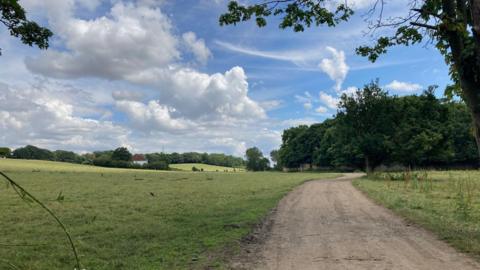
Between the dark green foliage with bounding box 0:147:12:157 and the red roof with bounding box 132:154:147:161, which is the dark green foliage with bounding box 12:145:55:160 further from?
the dark green foliage with bounding box 0:147:12:157

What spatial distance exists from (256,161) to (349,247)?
6169 inches

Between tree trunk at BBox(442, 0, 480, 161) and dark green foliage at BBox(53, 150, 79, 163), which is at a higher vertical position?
dark green foliage at BBox(53, 150, 79, 163)

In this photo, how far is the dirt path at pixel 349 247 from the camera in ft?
26.1

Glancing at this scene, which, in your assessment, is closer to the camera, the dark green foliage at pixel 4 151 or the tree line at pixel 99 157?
the dark green foliage at pixel 4 151

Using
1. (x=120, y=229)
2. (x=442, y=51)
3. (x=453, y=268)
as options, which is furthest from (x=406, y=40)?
(x=120, y=229)

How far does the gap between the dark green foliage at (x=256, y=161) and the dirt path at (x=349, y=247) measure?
147 metres

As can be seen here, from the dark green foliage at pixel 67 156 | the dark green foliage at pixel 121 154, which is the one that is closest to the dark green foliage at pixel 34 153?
the dark green foliage at pixel 67 156

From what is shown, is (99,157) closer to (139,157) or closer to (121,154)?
(121,154)

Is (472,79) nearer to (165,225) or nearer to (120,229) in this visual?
(165,225)

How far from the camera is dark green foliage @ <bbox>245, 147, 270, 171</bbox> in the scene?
163 m

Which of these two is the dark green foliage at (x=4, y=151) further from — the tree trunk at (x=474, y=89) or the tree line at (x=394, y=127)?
the tree line at (x=394, y=127)

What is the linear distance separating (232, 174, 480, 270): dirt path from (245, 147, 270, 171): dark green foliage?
147205 millimetres

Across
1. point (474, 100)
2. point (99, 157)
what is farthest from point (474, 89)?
point (99, 157)

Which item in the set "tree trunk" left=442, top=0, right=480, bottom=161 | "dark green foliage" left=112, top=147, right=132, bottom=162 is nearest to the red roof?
"dark green foliage" left=112, top=147, right=132, bottom=162
